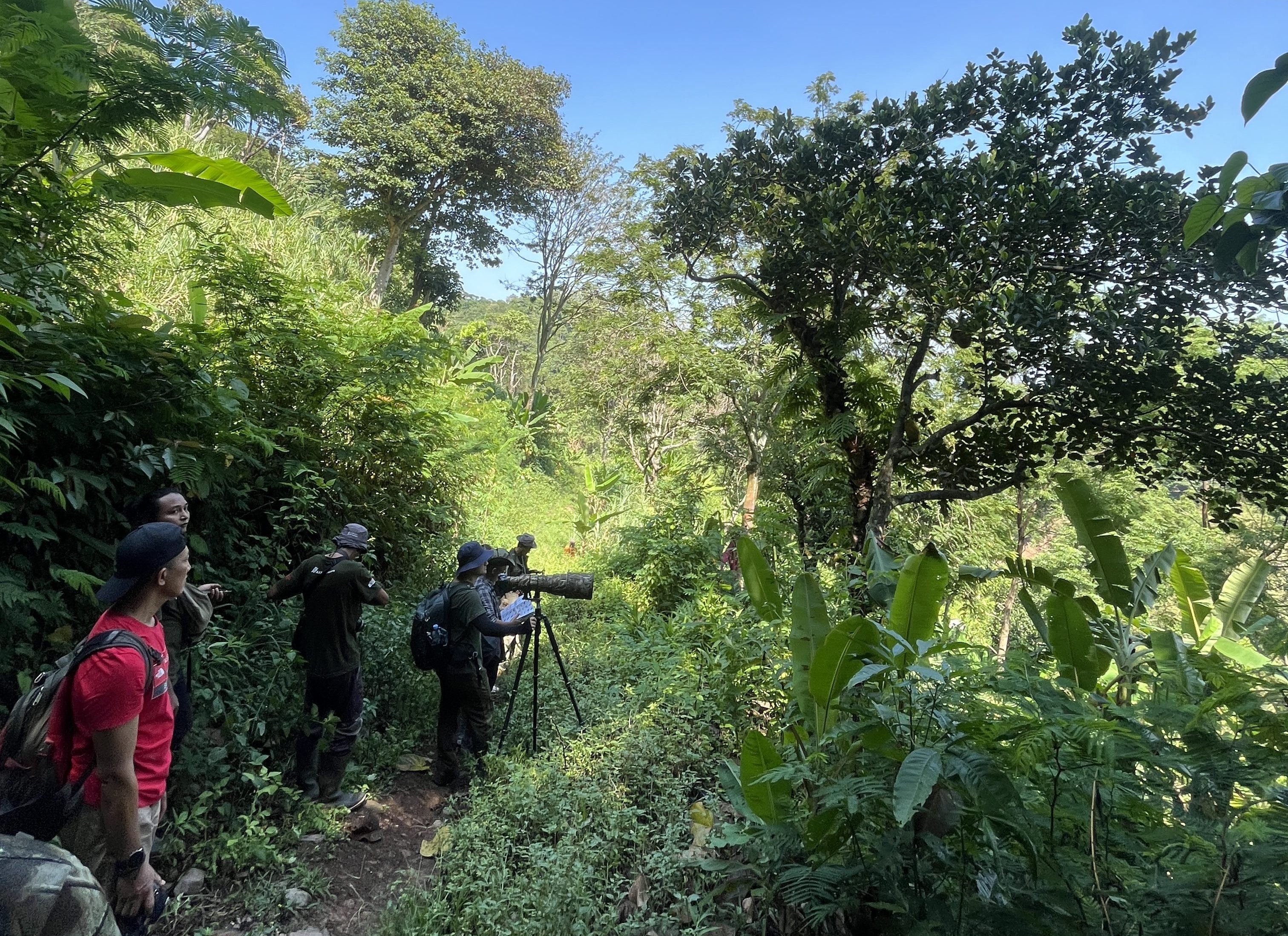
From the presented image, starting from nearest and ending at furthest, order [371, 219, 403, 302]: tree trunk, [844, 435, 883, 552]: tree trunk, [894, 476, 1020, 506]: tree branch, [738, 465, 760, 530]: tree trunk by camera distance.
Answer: [894, 476, 1020, 506]: tree branch
[844, 435, 883, 552]: tree trunk
[738, 465, 760, 530]: tree trunk
[371, 219, 403, 302]: tree trunk

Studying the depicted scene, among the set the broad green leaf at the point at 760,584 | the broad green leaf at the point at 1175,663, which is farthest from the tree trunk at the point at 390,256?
the broad green leaf at the point at 1175,663

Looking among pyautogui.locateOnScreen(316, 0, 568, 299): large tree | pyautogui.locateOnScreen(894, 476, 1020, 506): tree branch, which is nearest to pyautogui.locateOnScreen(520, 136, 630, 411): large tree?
pyautogui.locateOnScreen(316, 0, 568, 299): large tree

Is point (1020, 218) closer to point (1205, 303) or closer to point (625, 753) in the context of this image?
point (1205, 303)

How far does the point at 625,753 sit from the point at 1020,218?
171 inches

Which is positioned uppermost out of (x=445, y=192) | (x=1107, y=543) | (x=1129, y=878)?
(x=445, y=192)

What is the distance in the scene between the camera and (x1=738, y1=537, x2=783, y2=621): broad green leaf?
297 centimetres

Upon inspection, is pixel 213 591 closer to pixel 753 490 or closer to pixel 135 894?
pixel 135 894

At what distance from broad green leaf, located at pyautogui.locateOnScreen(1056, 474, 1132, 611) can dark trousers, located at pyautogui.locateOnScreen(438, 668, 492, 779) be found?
3.20 meters

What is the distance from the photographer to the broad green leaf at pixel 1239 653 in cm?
212

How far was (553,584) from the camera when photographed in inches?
153

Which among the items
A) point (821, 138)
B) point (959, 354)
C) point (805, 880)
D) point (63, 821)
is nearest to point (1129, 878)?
point (805, 880)

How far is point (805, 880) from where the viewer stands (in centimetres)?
188

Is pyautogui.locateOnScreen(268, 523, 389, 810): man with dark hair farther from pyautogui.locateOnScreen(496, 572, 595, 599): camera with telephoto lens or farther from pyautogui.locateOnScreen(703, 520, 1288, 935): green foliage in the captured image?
pyautogui.locateOnScreen(703, 520, 1288, 935): green foliage

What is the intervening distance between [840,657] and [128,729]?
2000 millimetres
